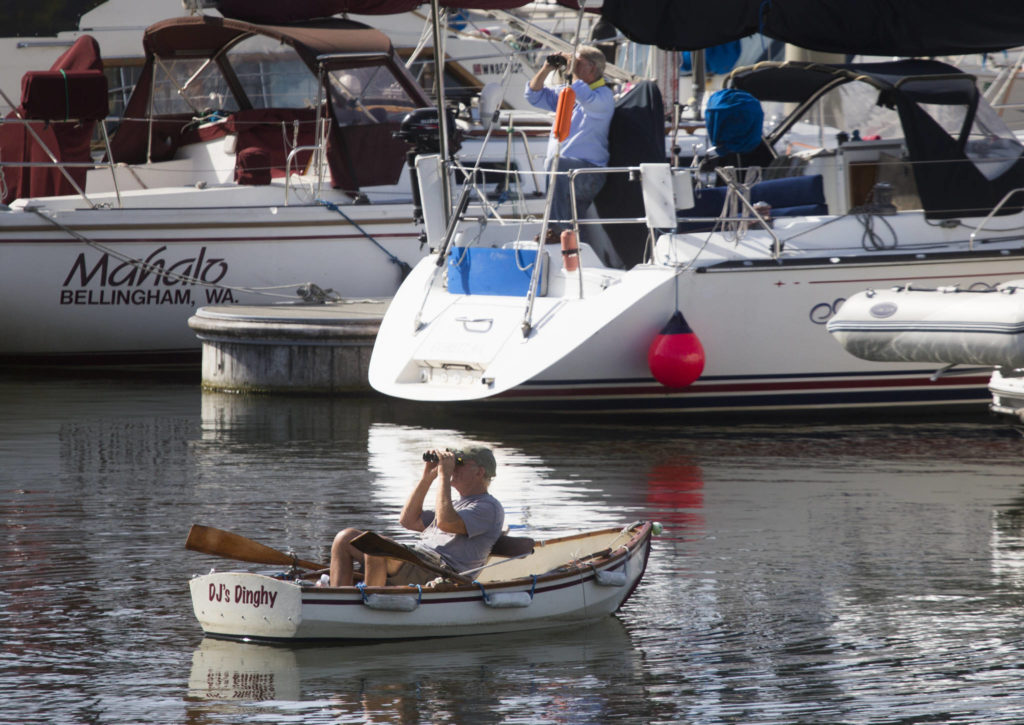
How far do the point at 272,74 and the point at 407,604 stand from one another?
40.3 feet

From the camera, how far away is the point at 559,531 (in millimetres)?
8977

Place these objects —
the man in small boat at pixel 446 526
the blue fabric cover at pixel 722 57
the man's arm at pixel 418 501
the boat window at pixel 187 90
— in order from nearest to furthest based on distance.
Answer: the man in small boat at pixel 446 526 < the man's arm at pixel 418 501 < the boat window at pixel 187 90 < the blue fabric cover at pixel 722 57

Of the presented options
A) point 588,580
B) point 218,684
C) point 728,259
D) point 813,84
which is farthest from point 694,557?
point 813,84

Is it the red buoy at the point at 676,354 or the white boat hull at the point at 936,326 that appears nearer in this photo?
the white boat hull at the point at 936,326

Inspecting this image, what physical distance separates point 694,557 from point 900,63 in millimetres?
6562

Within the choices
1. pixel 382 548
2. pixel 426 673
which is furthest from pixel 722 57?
pixel 426 673

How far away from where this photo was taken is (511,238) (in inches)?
547

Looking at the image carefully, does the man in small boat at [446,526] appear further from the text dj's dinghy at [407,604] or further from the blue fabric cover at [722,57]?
the blue fabric cover at [722,57]

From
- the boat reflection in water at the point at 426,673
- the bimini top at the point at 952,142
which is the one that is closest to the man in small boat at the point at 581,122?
the bimini top at the point at 952,142

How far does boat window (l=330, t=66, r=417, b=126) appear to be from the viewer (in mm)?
17031

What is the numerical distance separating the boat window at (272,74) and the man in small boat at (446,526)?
1145 cm

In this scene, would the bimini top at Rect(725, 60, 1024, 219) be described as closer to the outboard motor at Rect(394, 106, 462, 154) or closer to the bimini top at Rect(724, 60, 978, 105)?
the bimini top at Rect(724, 60, 978, 105)

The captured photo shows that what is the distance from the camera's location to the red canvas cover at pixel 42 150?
1784cm

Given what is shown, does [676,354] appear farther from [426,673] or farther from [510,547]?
[426,673]
